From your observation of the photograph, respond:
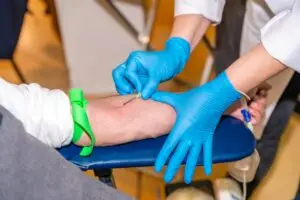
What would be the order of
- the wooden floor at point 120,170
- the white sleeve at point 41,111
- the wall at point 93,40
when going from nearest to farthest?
1. the white sleeve at point 41,111
2. the wooden floor at point 120,170
3. the wall at point 93,40

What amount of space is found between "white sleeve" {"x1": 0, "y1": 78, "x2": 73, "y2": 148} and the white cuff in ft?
1.54

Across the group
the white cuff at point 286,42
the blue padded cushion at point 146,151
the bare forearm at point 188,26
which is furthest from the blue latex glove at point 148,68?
the white cuff at point 286,42

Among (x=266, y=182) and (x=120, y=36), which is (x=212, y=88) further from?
(x=120, y=36)

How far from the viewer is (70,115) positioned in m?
1.18

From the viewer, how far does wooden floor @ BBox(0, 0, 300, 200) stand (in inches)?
77.3

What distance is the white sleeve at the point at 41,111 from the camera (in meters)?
1.13

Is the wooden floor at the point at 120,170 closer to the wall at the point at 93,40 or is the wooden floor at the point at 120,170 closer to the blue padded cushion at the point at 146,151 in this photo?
the wall at the point at 93,40

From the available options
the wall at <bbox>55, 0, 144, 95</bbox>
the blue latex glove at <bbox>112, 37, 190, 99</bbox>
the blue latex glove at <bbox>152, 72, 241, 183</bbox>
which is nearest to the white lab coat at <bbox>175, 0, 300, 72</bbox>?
the blue latex glove at <bbox>152, 72, 241, 183</bbox>

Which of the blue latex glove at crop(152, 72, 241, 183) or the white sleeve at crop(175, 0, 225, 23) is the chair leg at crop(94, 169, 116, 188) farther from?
Result: the white sleeve at crop(175, 0, 225, 23)

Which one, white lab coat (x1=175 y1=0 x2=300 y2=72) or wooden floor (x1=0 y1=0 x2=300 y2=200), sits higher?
white lab coat (x1=175 y1=0 x2=300 y2=72)

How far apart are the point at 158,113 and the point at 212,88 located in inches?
5.3

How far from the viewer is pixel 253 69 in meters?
1.25

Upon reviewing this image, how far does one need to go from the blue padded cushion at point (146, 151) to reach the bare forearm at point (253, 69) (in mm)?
98

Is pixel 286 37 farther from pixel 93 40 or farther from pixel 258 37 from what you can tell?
pixel 93 40
